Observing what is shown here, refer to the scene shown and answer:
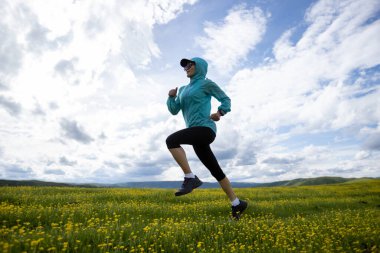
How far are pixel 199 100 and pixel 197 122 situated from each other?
19.6 inches

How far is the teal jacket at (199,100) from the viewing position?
21.5ft

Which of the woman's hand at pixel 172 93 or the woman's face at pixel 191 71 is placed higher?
the woman's face at pixel 191 71

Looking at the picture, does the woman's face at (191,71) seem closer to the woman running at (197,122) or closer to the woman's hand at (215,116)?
the woman running at (197,122)

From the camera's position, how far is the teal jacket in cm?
657

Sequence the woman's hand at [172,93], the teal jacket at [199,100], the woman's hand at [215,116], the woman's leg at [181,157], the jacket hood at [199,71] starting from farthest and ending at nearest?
1. the jacket hood at [199,71]
2. the woman's hand at [172,93]
3. the woman's leg at [181,157]
4. the teal jacket at [199,100]
5. the woman's hand at [215,116]

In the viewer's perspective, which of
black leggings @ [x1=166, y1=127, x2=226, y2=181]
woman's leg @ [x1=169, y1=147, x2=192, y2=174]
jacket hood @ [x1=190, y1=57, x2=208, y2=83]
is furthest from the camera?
jacket hood @ [x1=190, y1=57, x2=208, y2=83]

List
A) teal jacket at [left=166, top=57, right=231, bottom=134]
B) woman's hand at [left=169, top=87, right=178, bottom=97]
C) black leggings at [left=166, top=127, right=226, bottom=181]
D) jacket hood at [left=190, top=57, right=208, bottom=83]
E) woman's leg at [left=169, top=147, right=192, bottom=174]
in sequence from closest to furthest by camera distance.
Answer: black leggings at [left=166, top=127, right=226, bottom=181] → teal jacket at [left=166, top=57, right=231, bottom=134] → woman's leg at [left=169, top=147, right=192, bottom=174] → woman's hand at [left=169, top=87, right=178, bottom=97] → jacket hood at [left=190, top=57, right=208, bottom=83]

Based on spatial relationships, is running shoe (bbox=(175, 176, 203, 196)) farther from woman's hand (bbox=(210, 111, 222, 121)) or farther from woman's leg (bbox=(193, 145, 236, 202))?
woman's hand (bbox=(210, 111, 222, 121))

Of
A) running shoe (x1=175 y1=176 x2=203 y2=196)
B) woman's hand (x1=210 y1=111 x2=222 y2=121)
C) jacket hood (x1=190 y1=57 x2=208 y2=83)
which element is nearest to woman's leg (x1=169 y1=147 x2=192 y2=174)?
running shoe (x1=175 y1=176 x2=203 y2=196)

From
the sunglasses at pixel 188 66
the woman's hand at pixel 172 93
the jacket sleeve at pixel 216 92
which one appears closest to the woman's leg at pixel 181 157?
the woman's hand at pixel 172 93

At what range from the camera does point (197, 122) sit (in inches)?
257

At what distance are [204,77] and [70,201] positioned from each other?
232 inches

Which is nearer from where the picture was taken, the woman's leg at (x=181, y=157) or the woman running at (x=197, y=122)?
the woman running at (x=197, y=122)

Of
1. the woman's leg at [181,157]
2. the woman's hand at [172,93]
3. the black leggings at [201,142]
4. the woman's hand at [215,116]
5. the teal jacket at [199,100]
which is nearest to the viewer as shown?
the woman's hand at [215,116]
